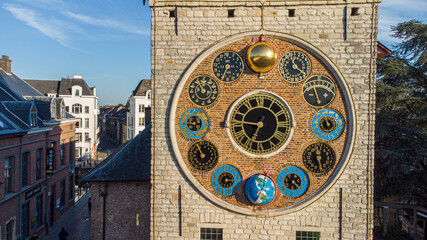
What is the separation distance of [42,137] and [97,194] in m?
9.73

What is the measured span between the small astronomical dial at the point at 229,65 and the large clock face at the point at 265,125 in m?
0.03

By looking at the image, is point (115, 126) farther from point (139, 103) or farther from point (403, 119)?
point (403, 119)

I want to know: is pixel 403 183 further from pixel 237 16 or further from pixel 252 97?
pixel 237 16

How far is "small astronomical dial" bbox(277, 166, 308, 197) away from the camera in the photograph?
325 inches

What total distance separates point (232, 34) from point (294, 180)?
4.95m

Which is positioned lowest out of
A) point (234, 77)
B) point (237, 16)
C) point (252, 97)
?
point (252, 97)

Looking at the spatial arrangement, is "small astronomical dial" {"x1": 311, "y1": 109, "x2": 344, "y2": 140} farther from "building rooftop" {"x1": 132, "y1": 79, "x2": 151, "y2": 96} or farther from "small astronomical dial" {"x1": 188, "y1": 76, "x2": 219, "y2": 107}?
"building rooftop" {"x1": 132, "y1": 79, "x2": 151, "y2": 96}

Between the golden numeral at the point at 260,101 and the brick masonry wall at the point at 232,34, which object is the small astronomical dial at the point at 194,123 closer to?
the brick masonry wall at the point at 232,34

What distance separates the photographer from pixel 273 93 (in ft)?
27.1

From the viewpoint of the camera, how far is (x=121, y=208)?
10562 millimetres

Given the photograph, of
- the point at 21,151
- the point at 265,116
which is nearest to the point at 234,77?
the point at 265,116

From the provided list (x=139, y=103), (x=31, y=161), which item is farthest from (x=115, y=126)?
(x=31, y=161)

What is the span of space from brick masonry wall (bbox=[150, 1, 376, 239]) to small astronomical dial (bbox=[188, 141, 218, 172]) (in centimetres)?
57

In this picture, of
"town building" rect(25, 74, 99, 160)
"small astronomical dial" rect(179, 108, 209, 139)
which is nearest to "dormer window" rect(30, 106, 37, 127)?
"small astronomical dial" rect(179, 108, 209, 139)
